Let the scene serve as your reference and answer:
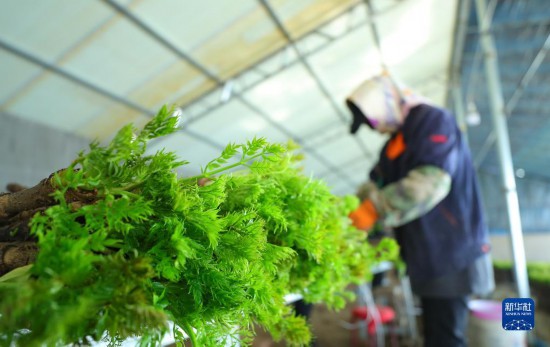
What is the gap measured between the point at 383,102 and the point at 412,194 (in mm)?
549

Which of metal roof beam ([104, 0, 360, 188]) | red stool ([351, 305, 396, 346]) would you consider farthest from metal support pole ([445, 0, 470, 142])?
metal roof beam ([104, 0, 360, 188])

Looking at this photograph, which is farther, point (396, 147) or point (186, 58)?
point (186, 58)

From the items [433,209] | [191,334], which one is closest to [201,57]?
[433,209]

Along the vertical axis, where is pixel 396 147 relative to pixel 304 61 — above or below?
below

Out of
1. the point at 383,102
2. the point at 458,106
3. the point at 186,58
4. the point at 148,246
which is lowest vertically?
the point at 148,246

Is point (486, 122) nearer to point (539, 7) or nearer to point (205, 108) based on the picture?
point (539, 7)

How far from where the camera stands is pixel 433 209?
1.68 meters

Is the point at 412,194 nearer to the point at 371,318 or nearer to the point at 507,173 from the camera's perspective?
the point at 507,173

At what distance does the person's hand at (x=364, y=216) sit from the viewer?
1377 mm

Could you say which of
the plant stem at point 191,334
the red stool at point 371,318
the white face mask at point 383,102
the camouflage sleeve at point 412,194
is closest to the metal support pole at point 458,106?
the red stool at point 371,318

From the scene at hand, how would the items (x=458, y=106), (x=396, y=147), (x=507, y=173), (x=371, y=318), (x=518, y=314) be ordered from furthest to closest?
(x=458, y=106) → (x=371, y=318) → (x=507, y=173) → (x=396, y=147) → (x=518, y=314)

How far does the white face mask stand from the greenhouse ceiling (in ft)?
3.14

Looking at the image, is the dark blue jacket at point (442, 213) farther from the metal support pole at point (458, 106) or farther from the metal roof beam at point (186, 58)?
the metal support pole at point (458, 106)

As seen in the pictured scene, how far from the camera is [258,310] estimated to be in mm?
595
